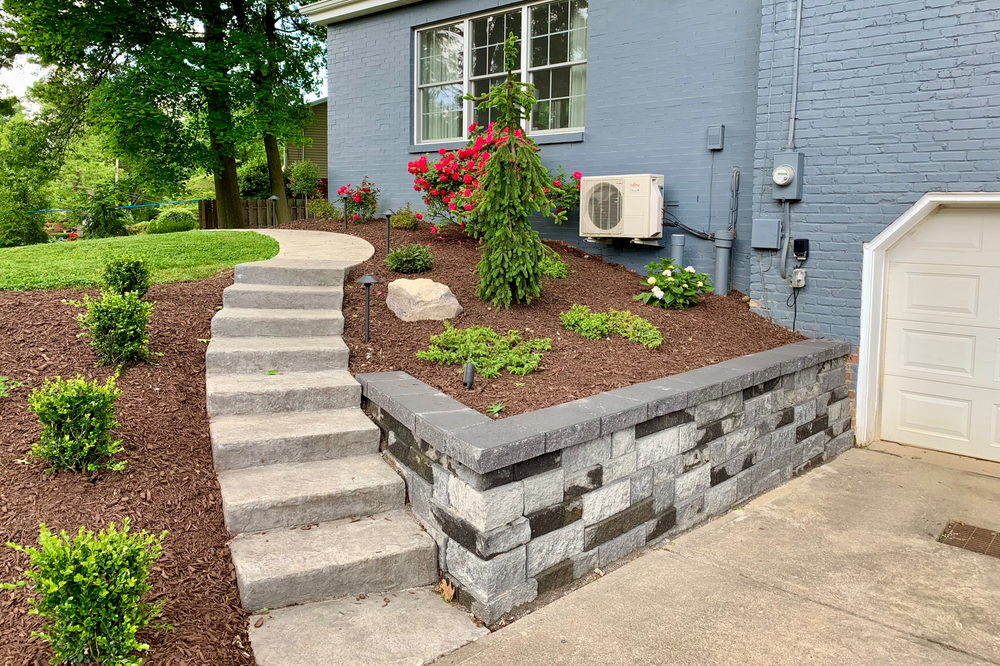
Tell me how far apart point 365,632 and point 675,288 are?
4.26 m

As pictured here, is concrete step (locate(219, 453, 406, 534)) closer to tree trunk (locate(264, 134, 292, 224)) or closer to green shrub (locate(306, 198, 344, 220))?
green shrub (locate(306, 198, 344, 220))

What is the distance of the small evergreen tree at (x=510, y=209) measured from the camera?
5.41 metres

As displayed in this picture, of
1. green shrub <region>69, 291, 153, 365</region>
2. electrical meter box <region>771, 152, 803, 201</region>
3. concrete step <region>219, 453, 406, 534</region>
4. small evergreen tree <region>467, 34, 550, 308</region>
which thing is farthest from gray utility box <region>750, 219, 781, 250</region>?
green shrub <region>69, 291, 153, 365</region>

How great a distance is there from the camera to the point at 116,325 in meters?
4.17

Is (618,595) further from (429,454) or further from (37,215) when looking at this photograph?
(37,215)

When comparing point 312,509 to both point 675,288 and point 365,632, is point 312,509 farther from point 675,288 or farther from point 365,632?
point 675,288

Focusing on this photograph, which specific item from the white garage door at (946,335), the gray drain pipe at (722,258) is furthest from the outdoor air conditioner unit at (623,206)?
the white garage door at (946,335)

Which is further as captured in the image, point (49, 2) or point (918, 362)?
point (49, 2)

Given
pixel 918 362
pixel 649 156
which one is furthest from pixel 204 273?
pixel 918 362

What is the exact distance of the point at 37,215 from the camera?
11.3 meters

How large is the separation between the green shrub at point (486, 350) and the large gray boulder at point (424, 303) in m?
0.30

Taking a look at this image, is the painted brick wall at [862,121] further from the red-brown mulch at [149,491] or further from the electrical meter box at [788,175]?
the red-brown mulch at [149,491]

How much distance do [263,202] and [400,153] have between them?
6.56 metres

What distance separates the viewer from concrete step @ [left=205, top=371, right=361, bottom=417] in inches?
162
